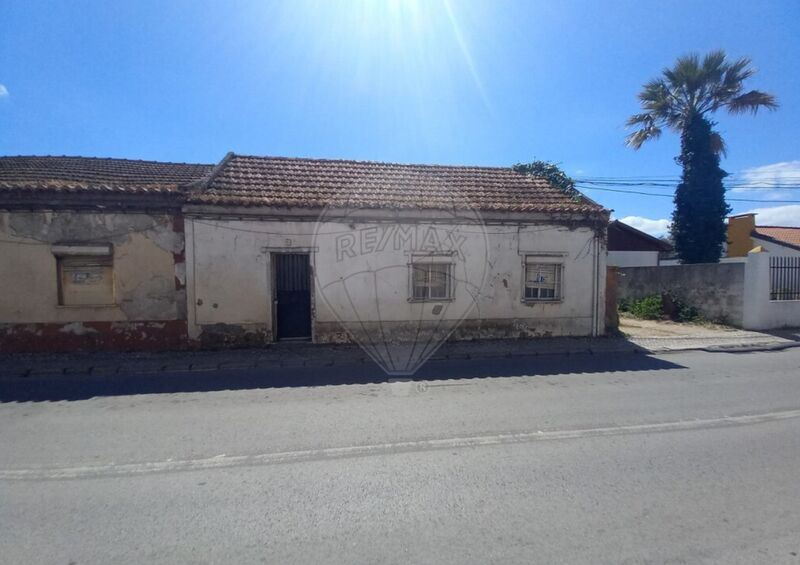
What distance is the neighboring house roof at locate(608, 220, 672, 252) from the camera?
2214 centimetres

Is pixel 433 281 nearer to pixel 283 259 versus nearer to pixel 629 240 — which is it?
pixel 283 259

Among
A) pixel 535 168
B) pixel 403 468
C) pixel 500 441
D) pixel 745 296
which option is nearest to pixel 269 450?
pixel 403 468

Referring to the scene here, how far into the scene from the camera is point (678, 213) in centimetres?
1798

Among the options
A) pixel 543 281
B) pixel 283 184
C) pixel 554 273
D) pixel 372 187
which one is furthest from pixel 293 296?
pixel 554 273

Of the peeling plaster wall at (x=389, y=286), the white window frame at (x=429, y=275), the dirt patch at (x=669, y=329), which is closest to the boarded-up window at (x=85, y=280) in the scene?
the peeling plaster wall at (x=389, y=286)

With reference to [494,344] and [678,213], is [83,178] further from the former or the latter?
[678,213]

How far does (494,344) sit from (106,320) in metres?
8.35

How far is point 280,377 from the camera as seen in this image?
7152 mm

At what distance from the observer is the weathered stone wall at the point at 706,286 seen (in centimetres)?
1227

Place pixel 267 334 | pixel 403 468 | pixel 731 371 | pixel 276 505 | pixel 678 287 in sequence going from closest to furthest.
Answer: pixel 276 505
pixel 403 468
pixel 731 371
pixel 267 334
pixel 678 287

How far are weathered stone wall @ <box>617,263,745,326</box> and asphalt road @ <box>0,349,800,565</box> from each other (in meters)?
7.23

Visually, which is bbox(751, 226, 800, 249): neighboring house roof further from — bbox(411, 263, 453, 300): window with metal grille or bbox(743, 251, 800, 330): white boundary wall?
bbox(411, 263, 453, 300): window with metal grille

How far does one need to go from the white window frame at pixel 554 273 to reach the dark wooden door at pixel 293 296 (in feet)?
17.2

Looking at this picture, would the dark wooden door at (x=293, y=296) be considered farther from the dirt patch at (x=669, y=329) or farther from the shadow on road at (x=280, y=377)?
the dirt patch at (x=669, y=329)
